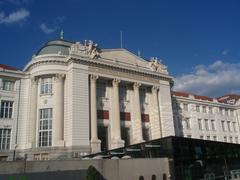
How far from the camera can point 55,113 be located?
41.8 m

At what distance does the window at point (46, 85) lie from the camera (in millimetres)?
44356

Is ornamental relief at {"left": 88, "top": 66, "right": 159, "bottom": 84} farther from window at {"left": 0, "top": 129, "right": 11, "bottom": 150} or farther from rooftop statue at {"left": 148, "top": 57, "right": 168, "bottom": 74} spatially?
window at {"left": 0, "top": 129, "right": 11, "bottom": 150}

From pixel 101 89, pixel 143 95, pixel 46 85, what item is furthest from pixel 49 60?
pixel 143 95

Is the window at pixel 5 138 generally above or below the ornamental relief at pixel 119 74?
below

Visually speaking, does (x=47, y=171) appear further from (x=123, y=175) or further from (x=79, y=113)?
(x=79, y=113)

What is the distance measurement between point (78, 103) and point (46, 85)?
712 centimetres

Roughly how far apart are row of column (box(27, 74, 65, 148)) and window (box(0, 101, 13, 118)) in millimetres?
3593

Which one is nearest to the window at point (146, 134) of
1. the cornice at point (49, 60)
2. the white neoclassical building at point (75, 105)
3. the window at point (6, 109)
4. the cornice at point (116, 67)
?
the white neoclassical building at point (75, 105)

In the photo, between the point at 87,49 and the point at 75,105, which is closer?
the point at 75,105

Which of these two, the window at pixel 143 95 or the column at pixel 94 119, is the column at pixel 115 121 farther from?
the window at pixel 143 95

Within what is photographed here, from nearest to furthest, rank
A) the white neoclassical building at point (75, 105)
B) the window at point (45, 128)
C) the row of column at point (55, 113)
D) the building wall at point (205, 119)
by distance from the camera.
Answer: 1. the row of column at point (55, 113)
2. the white neoclassical building at point (75, 105)
3. the window at point (45, 128)
4. the building wall at point (205, 119)

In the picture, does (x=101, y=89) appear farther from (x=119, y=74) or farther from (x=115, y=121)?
(x=115, y=121)

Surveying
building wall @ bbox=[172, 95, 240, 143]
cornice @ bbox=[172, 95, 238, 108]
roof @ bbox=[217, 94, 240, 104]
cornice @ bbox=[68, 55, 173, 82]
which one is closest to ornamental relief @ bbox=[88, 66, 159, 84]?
cornice @ bbox=[68, 55, 173, 82]

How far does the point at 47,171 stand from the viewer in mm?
19422
